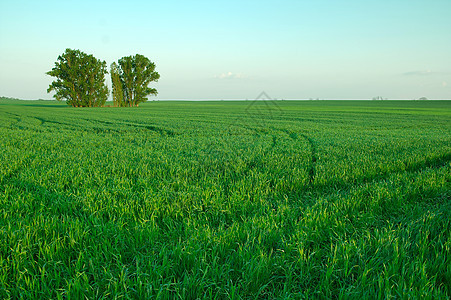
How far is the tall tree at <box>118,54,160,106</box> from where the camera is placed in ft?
261

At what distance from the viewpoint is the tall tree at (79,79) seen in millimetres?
66438

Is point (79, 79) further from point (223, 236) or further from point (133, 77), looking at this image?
point (223, 236)

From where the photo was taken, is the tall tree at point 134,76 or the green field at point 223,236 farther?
the tall tree at point 134,76

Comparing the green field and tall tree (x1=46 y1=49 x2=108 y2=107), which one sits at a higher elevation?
tall tree (x1=46 y1=49 x2=108 y2=107)

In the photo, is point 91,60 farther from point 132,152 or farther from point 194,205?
point 194,205

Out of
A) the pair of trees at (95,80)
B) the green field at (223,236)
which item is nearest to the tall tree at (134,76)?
the pair of trees at (95,80)

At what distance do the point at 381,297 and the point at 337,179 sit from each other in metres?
4.07

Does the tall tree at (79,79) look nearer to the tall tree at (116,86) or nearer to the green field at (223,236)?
the tall tree at (116,86)

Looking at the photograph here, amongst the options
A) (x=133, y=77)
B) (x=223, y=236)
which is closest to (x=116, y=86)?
(x=133, y=77)

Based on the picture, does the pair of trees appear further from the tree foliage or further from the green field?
the green field

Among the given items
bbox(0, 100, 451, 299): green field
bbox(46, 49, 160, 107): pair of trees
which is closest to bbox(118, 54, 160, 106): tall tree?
bbox(46, 49, 160, 107): pair of trees

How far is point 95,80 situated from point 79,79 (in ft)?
13.3

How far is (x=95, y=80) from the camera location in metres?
70.9

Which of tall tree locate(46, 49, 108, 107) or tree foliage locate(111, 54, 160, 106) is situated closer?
tall tree locate(46, 49, 108, 107)
